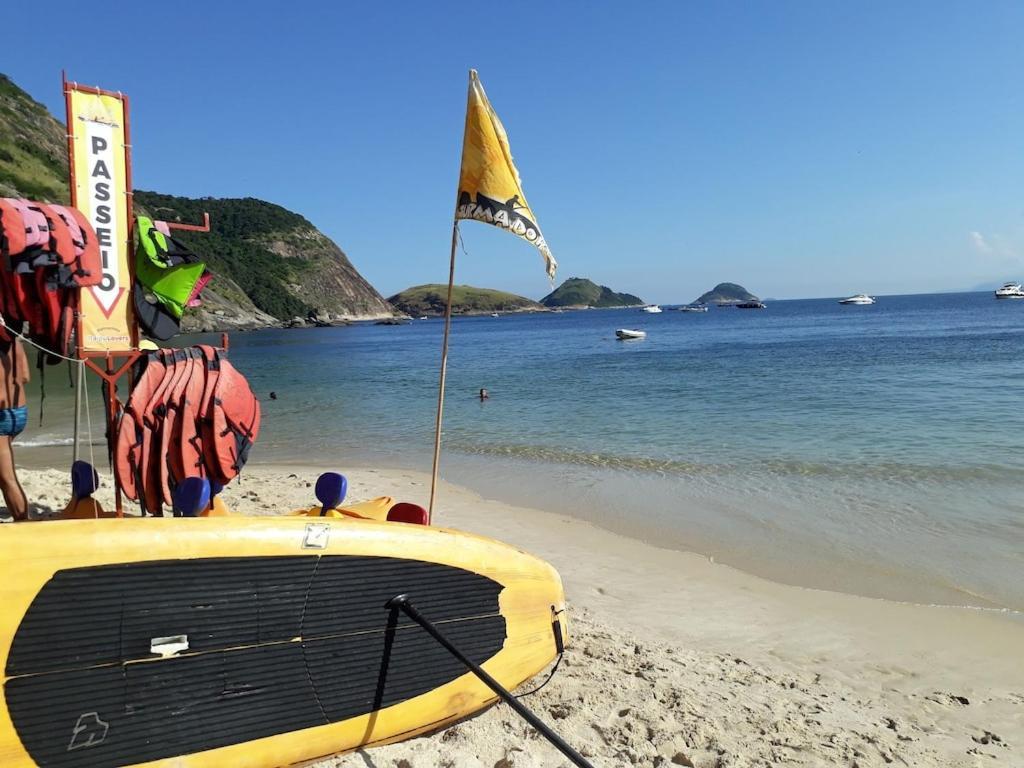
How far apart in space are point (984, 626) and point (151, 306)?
7.11 metres

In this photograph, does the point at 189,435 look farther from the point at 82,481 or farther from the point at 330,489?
the point at 330,489

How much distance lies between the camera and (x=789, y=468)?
11.2 metres

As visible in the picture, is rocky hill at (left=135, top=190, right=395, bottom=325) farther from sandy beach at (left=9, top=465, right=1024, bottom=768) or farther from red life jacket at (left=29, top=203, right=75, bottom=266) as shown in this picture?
sandy beach at (left=9, top=465, right=1024, bottom=768)

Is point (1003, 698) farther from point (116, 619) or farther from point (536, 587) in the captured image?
point (116, 619)

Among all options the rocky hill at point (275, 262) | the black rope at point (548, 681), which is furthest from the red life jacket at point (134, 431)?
the rocky hill at point (275, 262)

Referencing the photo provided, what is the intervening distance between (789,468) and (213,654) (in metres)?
10.2

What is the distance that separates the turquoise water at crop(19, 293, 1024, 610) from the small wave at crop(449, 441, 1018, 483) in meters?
0.05

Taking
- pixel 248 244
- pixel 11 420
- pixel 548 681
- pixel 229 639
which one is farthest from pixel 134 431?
pixel 248 244

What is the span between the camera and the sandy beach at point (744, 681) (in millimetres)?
3502

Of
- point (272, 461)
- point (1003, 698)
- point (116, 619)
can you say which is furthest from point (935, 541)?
point (272, 461)

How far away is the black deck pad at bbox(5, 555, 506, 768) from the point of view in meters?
2.63

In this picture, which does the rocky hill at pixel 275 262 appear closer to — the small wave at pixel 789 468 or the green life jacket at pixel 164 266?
the small wave at pixel 789 468

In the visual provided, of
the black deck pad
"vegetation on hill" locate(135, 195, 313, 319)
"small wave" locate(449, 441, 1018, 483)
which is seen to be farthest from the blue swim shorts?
"vegetation on hill" locate(135, 195, 313, 319)

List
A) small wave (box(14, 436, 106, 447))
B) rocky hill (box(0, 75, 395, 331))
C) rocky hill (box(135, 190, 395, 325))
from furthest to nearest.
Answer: rocky hill (box(135, 190, 395, 325)) → rocky hill (box(0, 75, 395, 331)) → small wave (box(14, 436, 106, 447))
